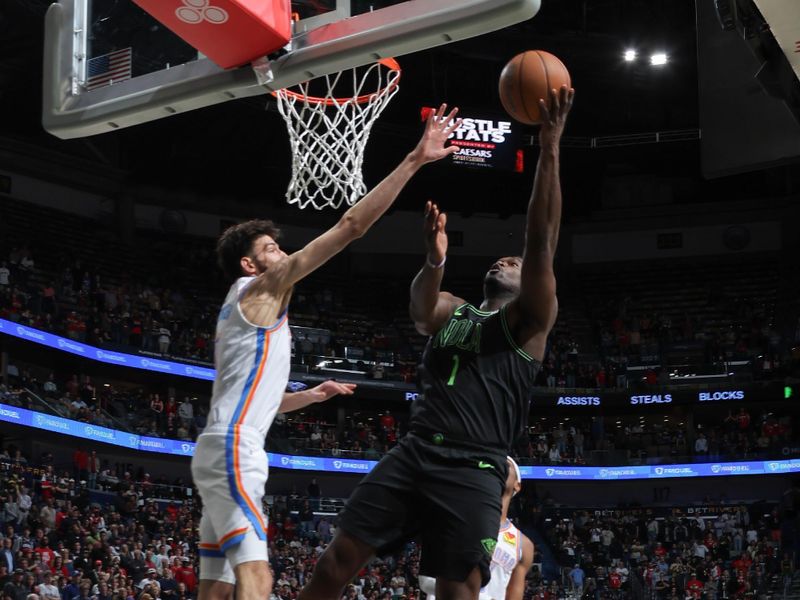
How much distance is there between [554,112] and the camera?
4.01 metres

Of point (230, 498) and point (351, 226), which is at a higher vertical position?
point (351, 226)

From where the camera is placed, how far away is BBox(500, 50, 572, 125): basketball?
4988 mm

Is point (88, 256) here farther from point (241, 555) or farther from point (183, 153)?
point (241, 555)

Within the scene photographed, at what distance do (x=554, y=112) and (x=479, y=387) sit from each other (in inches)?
42.2

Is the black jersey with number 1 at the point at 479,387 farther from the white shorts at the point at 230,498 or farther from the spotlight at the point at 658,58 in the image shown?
the spotlight at the point at 658,58

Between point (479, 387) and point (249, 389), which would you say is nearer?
point (479, 387)

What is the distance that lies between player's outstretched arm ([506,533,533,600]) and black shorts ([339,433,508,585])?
2.70 meters

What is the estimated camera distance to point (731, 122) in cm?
754

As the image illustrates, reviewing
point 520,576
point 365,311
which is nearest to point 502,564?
point 520,576

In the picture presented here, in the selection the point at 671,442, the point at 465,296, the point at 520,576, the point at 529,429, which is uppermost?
the point at 465,296

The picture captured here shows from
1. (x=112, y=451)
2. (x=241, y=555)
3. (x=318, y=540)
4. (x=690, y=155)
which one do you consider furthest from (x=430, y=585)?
(x=690, y=155)

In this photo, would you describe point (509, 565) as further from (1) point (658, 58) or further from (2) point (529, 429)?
(2) point (529, 429)

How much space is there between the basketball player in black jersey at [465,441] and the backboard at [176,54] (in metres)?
1.48

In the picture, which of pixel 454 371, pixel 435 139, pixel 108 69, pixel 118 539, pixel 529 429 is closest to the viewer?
pixel 454 371
